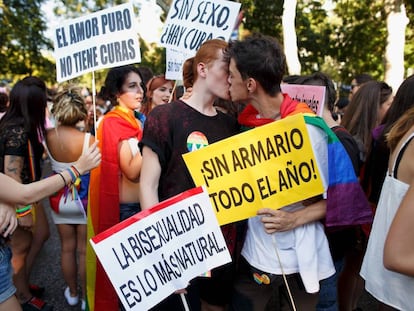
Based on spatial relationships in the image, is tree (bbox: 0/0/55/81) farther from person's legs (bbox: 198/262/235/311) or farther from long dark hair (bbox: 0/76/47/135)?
person's legs (bbox: 198/262/235/311)

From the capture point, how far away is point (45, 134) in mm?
2943

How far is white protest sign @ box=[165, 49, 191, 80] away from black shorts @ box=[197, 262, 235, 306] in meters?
1.69

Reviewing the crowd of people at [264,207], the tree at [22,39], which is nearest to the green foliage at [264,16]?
the crowd of people at [264,207]

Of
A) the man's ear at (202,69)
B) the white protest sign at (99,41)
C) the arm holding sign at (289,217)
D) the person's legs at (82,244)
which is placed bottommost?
the person's legs at (82,244)

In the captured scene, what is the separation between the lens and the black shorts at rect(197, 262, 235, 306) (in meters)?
2.07

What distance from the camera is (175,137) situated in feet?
6.22

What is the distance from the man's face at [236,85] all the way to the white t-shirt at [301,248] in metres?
0.37

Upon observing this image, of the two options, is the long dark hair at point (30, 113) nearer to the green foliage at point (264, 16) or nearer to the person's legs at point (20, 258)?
the person's legs at point (20, 258)

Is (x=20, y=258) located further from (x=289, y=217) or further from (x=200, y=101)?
(x=289, y=217)

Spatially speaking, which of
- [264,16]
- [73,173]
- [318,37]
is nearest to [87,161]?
[73,173]

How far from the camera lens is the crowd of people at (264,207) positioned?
1.48m

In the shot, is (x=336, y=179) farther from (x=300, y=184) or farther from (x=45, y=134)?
(x=45, y=134)

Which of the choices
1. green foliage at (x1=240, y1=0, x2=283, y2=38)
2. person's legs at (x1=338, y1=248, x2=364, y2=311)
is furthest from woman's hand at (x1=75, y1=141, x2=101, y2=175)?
green foliage at (x1=240, y1=0, x2=283, y2=38)

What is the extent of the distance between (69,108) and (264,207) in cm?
198
